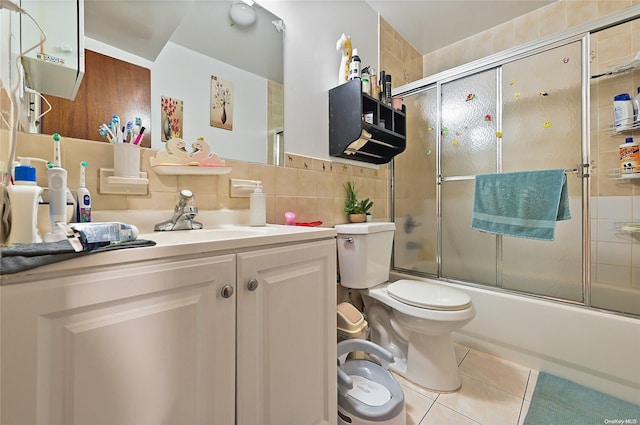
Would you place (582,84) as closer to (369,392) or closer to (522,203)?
(522,203)

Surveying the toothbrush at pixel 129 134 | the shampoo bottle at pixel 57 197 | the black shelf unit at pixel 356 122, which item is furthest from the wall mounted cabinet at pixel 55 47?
the black shelf unit at pixel 356 122

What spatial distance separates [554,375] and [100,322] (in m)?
1.97

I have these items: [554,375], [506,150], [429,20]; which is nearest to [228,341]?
[554,375]

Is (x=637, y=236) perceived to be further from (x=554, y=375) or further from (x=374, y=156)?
(x=374, y=156)

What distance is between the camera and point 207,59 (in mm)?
1135

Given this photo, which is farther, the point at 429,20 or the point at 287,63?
the point at 429,20

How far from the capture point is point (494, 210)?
165 centimetres

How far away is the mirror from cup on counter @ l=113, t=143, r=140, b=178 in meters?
0.12

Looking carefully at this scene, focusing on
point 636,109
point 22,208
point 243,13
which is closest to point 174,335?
point 22,208

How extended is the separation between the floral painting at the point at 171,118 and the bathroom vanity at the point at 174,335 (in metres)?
0.61

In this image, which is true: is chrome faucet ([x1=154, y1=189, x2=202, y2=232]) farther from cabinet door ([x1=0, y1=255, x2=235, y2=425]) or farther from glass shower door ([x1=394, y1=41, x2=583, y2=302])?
Result: glass shower door ([x1=394, y1=41, x2=583, y2=302])

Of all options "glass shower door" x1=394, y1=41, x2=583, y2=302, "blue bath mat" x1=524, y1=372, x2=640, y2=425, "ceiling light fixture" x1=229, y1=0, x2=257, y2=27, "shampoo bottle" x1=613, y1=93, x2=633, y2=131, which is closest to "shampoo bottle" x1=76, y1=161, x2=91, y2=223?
"ceiling light fixture" x1=229, y1=0, x2=257, y2=27

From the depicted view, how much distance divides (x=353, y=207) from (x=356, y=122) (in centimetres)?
51

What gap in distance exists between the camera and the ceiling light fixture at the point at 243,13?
49.0 inches
